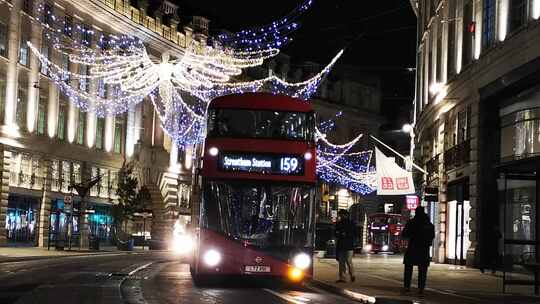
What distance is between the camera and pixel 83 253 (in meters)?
47.4

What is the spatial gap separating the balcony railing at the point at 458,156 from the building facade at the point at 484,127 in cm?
4

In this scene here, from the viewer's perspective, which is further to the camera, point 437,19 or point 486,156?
point 437,19

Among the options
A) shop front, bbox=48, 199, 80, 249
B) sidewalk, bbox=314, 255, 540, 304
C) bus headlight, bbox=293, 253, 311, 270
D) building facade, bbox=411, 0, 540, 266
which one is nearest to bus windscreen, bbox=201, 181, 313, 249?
bus headlight, bbox=293, 253, 311, 270

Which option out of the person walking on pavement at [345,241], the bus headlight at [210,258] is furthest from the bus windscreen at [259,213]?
the person walking on pavement at [345,241]

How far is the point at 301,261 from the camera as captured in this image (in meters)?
21.4

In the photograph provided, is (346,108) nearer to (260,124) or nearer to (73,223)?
A: (73,223)

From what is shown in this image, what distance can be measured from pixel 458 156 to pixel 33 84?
27.6m

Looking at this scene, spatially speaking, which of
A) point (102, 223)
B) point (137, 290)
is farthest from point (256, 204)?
point (102, 223)

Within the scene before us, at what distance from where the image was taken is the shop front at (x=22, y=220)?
5084 centimetres

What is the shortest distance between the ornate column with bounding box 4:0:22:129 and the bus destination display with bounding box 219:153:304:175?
30.9 metres

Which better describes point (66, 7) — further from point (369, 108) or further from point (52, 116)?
point (369, 108)

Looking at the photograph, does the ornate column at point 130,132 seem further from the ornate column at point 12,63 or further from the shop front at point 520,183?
the shop front at point 520,183

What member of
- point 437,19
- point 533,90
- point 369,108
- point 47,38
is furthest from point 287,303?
point 369,108

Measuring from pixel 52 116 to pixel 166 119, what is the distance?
15.5m
